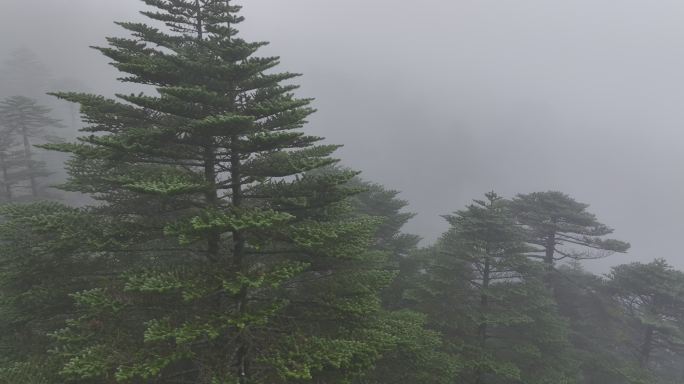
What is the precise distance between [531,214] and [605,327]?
337 inches

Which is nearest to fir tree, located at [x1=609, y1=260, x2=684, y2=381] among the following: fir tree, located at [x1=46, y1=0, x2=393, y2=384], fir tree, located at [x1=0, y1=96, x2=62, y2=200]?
fir tree, located at [x1=46, y1=0, x2=393, y2=384]

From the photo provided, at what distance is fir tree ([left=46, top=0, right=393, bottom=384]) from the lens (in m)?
6.94

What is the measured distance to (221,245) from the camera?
9.59 m

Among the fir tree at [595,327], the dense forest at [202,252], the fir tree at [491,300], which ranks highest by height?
the dense forest at [202,252]

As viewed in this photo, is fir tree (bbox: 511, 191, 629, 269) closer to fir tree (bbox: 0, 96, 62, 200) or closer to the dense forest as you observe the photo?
the dense forest

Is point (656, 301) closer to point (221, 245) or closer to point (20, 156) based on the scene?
point (221, 245)

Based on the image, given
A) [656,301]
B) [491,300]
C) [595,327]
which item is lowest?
[595,327]

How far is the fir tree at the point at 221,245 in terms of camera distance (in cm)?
694

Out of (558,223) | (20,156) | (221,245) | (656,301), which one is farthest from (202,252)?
(20,156)

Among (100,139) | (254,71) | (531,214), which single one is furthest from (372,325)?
(531,214)

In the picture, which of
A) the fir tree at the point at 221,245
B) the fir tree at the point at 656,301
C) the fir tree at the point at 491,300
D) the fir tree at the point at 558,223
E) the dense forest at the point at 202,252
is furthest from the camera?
the fir tree at the point at 558,223

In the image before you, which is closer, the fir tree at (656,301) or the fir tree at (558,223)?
the fir tree at (656,301)

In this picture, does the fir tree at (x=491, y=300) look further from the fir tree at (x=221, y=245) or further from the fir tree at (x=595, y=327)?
the fir tree at (x=221, y=245)

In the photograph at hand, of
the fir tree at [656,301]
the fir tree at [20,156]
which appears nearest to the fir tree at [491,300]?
the fir tree at [656,301]
